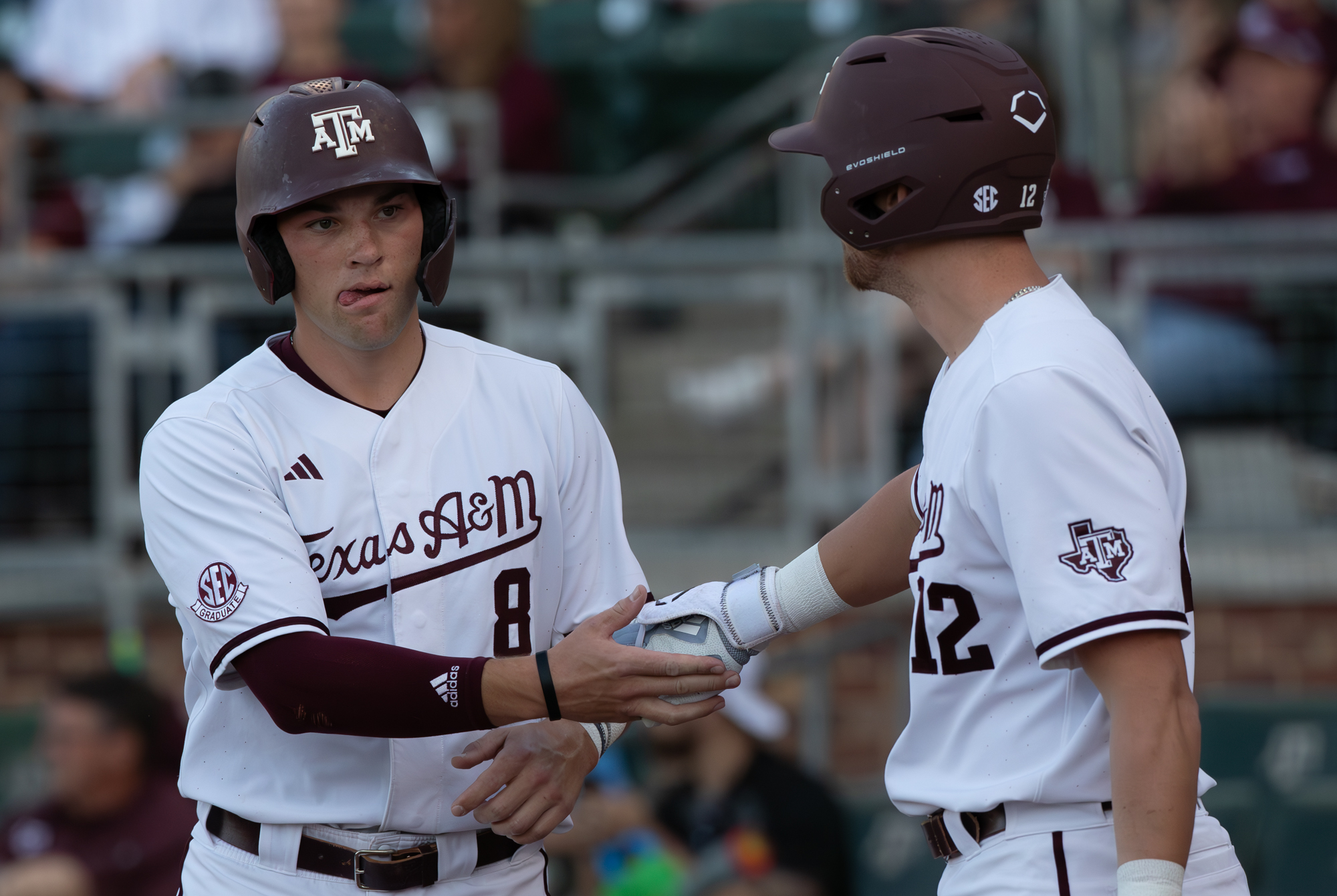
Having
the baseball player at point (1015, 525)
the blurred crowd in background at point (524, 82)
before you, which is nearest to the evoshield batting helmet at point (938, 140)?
the baseball player at point (1015, 525)

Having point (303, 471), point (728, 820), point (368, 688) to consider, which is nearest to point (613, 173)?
point (728, 820)

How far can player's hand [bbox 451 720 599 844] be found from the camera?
2.75m

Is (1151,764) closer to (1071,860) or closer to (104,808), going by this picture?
(1071,860)

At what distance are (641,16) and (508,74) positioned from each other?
4.99 feet

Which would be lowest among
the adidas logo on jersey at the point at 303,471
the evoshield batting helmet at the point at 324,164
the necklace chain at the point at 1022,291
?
the adidas logo on jersey at the point at 303,471

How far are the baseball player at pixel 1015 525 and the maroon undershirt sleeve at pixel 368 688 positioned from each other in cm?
72

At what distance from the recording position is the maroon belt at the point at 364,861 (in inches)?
108

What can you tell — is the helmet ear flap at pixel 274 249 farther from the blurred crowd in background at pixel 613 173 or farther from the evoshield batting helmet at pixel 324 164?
the blurred crowd in background at pixel 613 173

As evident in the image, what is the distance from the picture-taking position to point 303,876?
2.75 metres

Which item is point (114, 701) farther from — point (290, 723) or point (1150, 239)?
A: point (1150, 239)

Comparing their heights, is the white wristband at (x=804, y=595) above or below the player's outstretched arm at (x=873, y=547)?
below

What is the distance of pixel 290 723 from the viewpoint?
8.68 ft

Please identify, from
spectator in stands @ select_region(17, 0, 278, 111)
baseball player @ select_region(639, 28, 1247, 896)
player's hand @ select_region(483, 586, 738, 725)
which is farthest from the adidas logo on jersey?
spectator in stands @ select_region(17, 0, 278, 111)

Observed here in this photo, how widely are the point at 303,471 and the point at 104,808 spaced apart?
3.13 m
